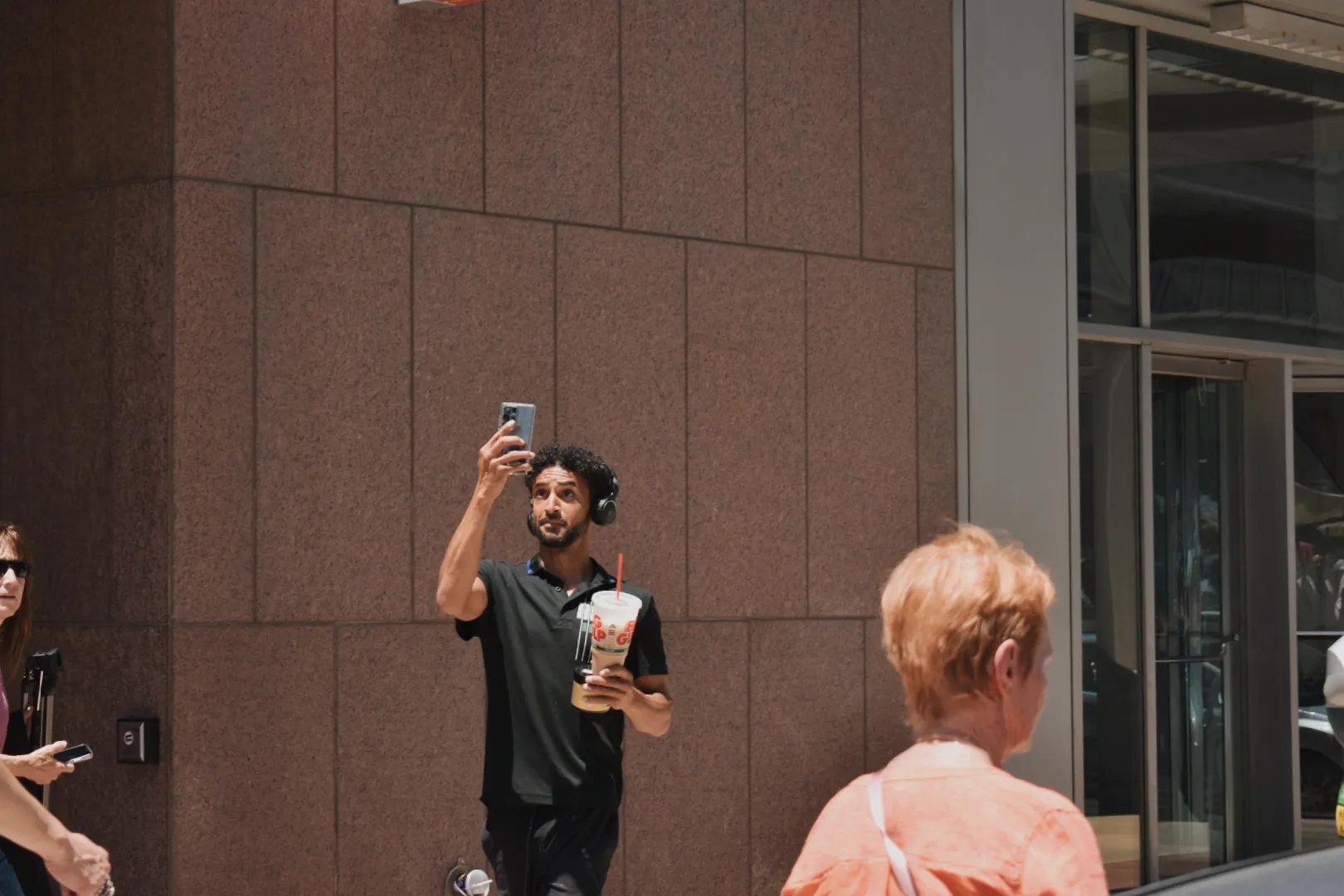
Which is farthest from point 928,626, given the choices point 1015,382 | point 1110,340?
point 1110,340

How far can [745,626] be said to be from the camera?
351 inches

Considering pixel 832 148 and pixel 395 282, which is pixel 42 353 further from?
pixel 832 148

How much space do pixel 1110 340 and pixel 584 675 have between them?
6.08 meters

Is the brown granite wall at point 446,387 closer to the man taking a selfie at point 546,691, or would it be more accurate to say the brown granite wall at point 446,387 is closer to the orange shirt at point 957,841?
the man taking a selfie at point 546,691

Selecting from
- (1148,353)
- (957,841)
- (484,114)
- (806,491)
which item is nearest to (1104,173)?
(1148,353)

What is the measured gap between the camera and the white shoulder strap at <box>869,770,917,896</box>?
254 cm

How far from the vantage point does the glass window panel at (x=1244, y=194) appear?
37.3ft

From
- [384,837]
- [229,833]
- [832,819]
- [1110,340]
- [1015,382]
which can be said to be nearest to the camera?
[832,819]

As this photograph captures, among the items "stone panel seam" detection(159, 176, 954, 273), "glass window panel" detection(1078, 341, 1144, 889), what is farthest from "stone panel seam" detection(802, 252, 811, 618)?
"glass window panel" detection(1078, 341, 1144, 889)

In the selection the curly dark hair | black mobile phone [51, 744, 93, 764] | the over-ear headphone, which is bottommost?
black mobile phone [51, 744, 93, 764]

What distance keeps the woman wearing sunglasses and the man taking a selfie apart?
112 cm

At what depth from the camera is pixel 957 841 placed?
2.54 meters

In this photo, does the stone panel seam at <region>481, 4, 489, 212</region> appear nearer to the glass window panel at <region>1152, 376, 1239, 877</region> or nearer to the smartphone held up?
the smartphone held up

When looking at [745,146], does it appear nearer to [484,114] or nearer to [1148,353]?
[484,114]
